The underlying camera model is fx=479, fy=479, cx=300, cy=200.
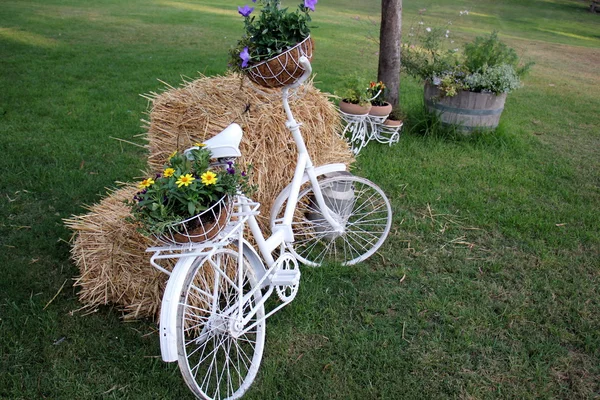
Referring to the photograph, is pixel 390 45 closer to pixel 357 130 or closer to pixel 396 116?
pixel 396 116

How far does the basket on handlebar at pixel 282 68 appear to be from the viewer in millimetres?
2627

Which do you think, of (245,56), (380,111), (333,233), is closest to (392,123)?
(380,111)

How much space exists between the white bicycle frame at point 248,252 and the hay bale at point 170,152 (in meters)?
0.27

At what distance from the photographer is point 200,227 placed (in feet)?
7.14

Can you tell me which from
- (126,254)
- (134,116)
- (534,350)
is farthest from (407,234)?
(134,116)

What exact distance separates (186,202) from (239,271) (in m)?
0.52

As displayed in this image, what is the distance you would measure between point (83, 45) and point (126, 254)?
351 inches

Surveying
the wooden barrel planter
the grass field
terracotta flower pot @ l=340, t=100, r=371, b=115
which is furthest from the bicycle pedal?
the wooden barrel planter

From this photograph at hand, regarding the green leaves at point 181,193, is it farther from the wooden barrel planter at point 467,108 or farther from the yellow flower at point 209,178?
the wooden barrel planter at point 467,108

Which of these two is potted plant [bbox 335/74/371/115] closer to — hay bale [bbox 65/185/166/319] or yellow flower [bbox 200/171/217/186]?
hay bale [bbox 65/185/166/319]

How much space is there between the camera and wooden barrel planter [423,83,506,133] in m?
6.03

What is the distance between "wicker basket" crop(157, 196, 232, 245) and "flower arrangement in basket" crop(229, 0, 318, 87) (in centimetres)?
84

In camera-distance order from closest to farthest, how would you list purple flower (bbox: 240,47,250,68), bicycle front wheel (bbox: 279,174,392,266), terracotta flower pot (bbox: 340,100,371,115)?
purple flower (bbox: 240,47,250,68), bicycle front wheel (bbox: 279,174,392,266), terracotta flower pot (bbox: 340,100,371,115)

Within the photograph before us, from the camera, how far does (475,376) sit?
2.80 metres
